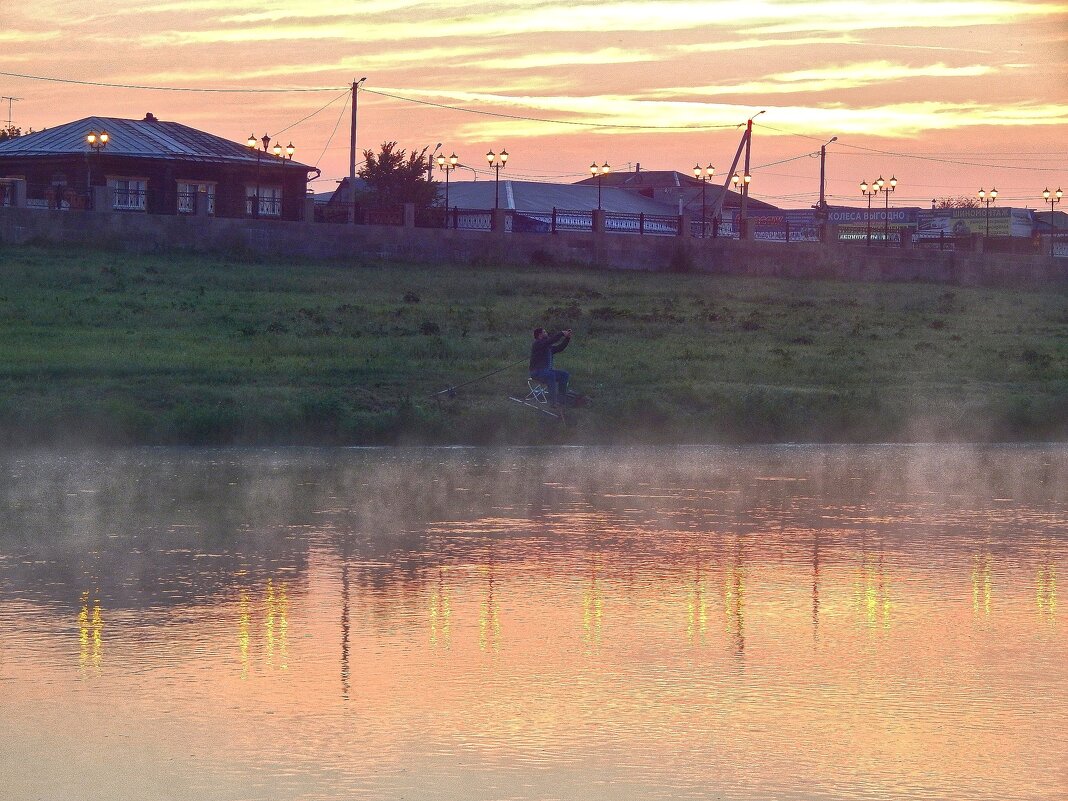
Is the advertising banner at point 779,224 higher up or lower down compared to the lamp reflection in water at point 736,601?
higher up

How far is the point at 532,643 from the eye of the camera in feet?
29.6

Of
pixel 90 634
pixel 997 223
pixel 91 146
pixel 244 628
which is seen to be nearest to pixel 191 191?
pixel 91 146

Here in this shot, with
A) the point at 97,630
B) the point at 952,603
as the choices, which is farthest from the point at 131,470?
the point at 952,603

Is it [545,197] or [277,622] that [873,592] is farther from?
[545,197]

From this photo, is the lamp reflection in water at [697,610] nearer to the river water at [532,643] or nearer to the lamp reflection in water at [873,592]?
the river water at [532,643]

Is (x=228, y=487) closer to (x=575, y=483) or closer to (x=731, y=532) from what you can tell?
(x=575, y=483)

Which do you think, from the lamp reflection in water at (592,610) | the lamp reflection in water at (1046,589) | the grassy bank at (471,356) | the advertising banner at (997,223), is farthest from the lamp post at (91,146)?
the advertising banner at (997,223)

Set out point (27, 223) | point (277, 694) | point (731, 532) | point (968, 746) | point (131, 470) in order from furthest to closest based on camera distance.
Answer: point (27, 223) < point (131, 470) < point (731, 532) < point (277, 694) < point (968, 746)

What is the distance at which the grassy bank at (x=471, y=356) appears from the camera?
22922mm

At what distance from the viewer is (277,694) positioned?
778 centimetres

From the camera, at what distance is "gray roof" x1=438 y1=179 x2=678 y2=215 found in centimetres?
9075

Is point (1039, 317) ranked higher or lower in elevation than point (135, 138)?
lower

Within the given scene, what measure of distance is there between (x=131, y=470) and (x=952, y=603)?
1019cm

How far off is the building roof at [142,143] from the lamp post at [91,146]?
16.5 inches
